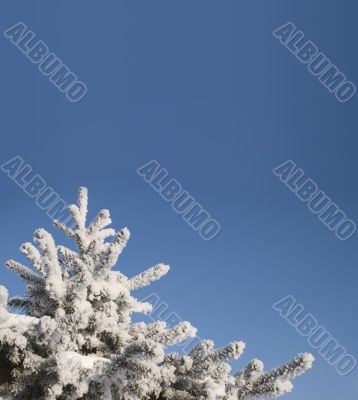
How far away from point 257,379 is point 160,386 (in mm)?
1090

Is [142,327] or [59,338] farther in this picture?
[142,327]

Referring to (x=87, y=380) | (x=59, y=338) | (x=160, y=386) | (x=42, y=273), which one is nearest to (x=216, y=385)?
(x=160, y=386)

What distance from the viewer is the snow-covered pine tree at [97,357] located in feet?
16.3

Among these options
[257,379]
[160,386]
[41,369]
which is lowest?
[41,369]

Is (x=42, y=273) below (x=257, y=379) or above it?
below

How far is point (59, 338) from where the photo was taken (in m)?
5.36

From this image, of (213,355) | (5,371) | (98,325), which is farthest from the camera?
(98,325)

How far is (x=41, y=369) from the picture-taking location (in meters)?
5.26

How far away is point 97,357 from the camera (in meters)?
5.89

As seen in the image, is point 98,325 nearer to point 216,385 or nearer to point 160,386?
point 160,386

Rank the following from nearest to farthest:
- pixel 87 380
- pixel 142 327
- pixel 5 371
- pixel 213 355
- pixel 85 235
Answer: pixel 87 380, pixel 213 355, pixel 5 371, pixel 142 327, pixel 85 235

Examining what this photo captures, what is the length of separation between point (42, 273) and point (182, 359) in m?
2.50

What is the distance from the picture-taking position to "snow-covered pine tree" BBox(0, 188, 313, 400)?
4.97 m

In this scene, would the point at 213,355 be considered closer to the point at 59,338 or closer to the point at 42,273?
the point at 59,338
